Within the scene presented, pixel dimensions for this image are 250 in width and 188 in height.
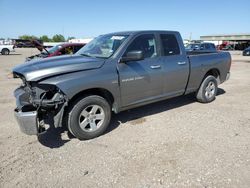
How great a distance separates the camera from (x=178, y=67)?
5051mm

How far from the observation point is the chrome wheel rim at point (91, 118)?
3.90 m

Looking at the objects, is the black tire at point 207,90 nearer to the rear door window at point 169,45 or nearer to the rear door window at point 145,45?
the rear door window at point 169,45

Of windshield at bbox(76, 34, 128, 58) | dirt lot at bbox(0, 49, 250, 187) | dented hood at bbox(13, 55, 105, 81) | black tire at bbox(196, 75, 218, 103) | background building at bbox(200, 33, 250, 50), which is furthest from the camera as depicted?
background building at bbox(200, 33, 250, 50)

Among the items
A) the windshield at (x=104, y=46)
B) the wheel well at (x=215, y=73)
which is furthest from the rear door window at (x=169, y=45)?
the wheel well at (x=215, y=73)

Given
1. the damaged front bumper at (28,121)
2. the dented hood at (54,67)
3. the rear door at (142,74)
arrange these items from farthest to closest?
the rear door at (142,74) → the dented hood at (54,67) → the damaged front bumper at (28,121)

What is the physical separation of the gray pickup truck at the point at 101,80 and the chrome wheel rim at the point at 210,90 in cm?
82

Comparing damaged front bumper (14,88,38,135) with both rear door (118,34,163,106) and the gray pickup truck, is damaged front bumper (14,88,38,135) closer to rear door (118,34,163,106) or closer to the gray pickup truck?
the gray pickup truck

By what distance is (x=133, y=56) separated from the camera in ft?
13.2

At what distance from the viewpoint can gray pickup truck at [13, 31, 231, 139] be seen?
3.55 meters

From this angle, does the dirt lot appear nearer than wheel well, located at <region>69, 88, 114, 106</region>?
Yes

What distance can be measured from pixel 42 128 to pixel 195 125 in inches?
117

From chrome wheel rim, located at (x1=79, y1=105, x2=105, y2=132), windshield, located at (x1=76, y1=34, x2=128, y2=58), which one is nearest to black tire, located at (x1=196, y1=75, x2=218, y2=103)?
windshield, located at (x1=76, y1=34, x2=128, y2=58)

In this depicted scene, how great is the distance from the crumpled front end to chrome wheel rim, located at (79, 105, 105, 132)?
0.42 meters

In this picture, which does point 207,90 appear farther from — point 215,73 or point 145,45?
point 145,45
